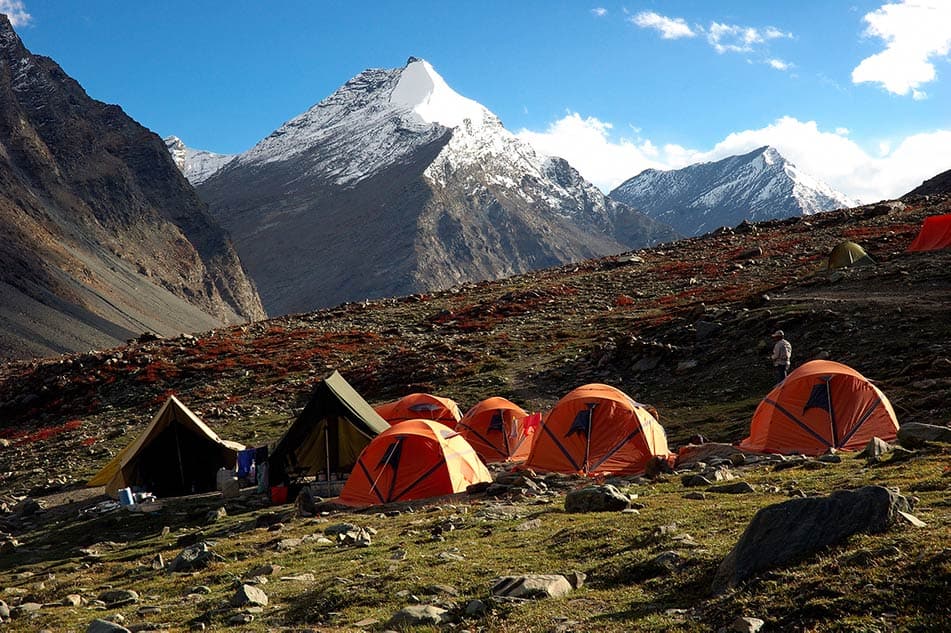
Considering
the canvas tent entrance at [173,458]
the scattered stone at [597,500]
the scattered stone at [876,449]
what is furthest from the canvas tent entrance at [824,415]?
the canvas tent entrance at [173,458]

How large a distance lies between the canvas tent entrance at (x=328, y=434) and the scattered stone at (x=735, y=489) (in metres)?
11.0

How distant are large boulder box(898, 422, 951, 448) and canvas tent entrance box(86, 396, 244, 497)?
62.0ft

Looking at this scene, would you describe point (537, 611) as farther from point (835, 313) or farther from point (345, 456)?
point (835, 313)

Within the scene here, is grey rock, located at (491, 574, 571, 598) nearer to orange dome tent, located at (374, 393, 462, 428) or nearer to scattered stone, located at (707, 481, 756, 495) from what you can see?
scattered stone, located at (707, 481, 756, 495)

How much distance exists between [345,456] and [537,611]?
1499 cm

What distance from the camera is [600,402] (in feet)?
68.2

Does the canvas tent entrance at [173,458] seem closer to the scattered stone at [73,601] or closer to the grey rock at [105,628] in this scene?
Answer: the scattered stone at [73,601]

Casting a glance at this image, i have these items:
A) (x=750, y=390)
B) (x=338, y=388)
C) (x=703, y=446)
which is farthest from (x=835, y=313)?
(x=338, y=388)

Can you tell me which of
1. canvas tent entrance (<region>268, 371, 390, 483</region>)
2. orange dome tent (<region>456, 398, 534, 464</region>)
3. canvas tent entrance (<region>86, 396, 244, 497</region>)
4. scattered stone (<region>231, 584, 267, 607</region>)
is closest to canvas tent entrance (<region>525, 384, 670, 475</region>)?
orange dome tent (<region>456, 398, 534, 464</region>)

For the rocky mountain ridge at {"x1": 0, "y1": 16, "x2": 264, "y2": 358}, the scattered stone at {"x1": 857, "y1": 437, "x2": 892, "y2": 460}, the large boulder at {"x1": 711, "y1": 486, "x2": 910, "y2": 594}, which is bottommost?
the scattered stone at {"x1": 857, "y1": 437, "x2": 892, "y2": 460}

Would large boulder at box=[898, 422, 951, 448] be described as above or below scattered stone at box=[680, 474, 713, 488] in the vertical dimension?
above

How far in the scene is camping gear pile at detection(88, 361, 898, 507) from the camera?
19.2 metres

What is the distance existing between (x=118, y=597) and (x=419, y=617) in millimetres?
6295

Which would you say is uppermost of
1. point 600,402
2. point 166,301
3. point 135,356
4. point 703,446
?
point 166,301
